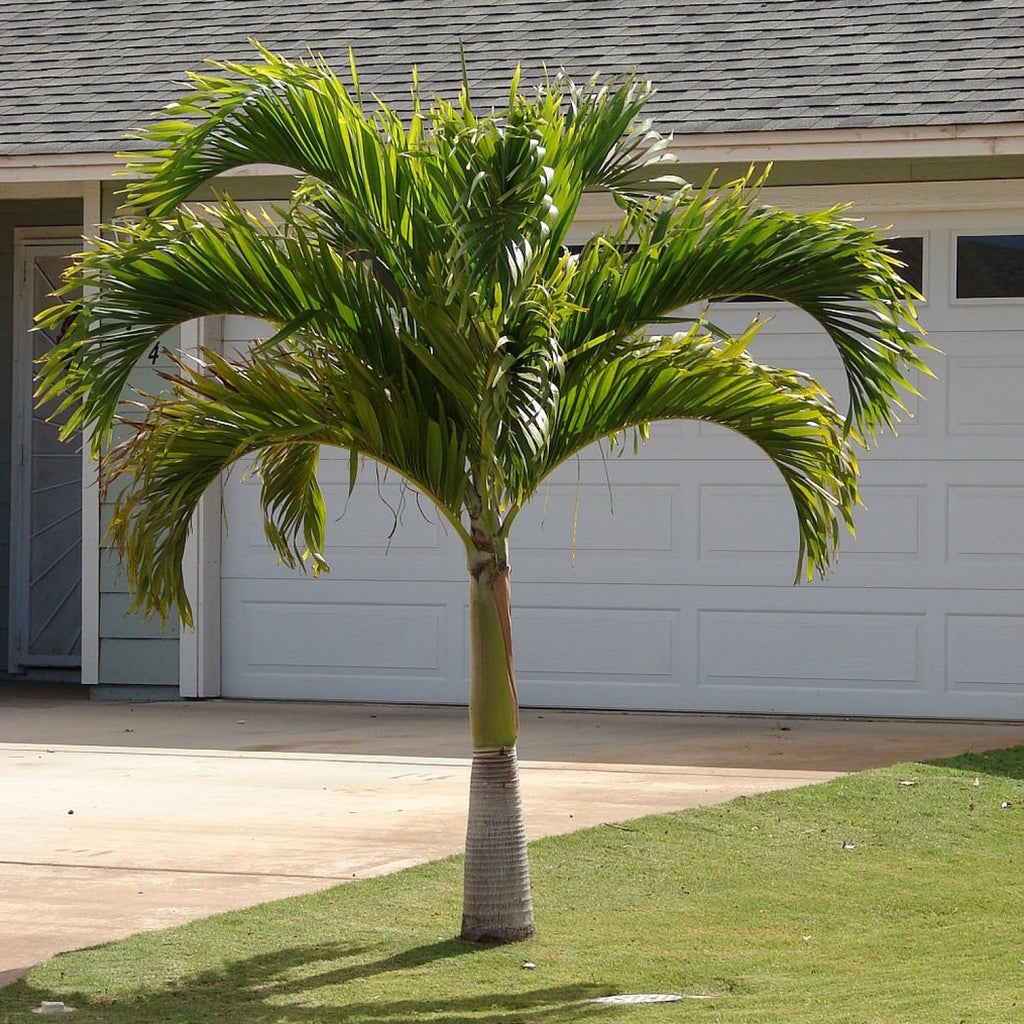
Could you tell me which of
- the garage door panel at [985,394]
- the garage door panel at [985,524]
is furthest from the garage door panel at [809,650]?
the garage door panel at [985,394]

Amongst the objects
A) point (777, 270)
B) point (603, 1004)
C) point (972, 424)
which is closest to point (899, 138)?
point (972, 424)

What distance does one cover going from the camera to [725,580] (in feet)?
34.0

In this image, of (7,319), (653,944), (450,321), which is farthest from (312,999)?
(7,319)

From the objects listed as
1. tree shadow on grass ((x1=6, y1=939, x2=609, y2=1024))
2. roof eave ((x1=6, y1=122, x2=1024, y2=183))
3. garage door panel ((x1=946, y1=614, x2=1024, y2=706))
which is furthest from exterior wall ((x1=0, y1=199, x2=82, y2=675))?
tree shadow on grass ((x1=6, y1=939, x2=609, y2=1024))

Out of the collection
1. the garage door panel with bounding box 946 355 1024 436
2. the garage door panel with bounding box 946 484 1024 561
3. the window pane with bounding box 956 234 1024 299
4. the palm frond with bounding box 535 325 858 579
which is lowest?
the garage door panel with bounding box 946 484 1024 561

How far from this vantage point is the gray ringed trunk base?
17.0ft

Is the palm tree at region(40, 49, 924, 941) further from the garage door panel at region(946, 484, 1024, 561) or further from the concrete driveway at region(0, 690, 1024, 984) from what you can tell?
the garage door panel at region(946, 484, 1024, 561)

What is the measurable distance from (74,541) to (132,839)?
635 centimetres

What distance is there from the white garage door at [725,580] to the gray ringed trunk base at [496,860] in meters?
4.31

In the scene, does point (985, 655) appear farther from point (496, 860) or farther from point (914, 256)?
point (496, 860)

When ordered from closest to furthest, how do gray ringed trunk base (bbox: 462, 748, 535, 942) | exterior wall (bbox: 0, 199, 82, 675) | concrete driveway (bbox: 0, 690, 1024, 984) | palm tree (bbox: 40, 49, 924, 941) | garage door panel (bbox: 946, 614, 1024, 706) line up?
palm tree (bbox: 40, 49, 924, 941), gray ringed trunk base (bbox: 462, 748, 535, 942), concrete driveway (bbox: 0, 690, 1024, 984), garage door panel (bbox: 946, 614, 1024, 706), exterior wall (bbox: 0, 199, 82, 675)

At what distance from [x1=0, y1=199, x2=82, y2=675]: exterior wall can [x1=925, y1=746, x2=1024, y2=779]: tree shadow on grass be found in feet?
23.7

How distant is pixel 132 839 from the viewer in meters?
6.76

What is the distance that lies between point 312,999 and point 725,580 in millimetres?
6007
